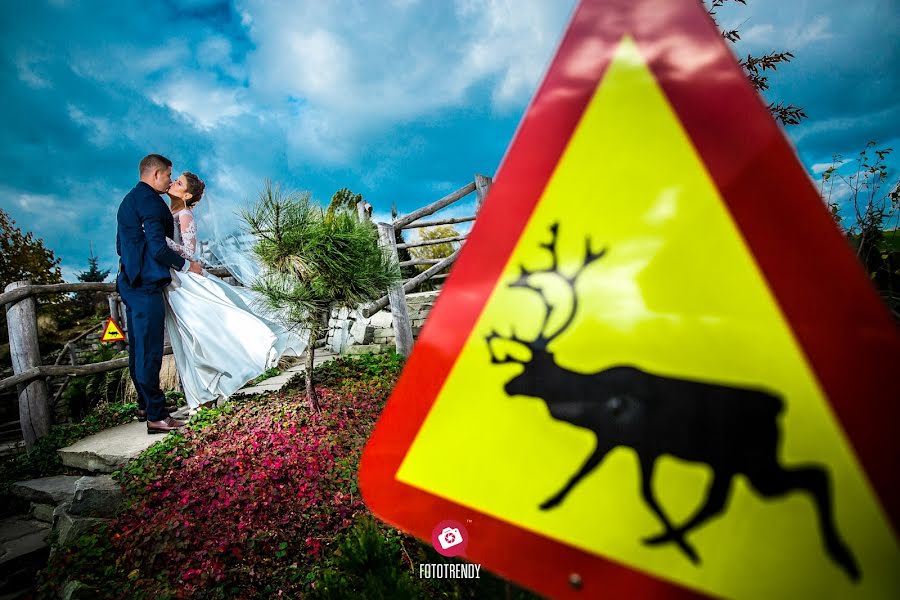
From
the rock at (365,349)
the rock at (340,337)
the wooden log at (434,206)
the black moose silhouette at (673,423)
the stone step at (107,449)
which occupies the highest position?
the wooden log at (434,206)

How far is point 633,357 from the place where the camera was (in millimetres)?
561

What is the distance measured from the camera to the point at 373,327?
7305mm

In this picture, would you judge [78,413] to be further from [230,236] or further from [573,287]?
[573,287]

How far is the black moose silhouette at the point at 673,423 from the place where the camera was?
0.46 m

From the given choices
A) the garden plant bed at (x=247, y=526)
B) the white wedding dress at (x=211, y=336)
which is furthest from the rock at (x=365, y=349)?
the garden plant bed at (x=247, y=526)

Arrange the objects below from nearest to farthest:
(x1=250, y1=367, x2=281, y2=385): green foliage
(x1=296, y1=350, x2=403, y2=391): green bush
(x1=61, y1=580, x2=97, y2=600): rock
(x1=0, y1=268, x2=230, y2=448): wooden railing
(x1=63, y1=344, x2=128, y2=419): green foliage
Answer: (x1=61, y1=580, x2=97, y2=600): rock < (x1=0, y1=268, x2=230, y2=448): wooden railing < (x1=296, y1=350, x2=403, y2=391): green bush < (x1=250, y1=367, x2=281, y2=385): green foliage < (x1=63, y1=344, x2=128, y2=419): green foliage

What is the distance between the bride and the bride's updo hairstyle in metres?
0.01

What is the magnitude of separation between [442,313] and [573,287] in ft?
0.79

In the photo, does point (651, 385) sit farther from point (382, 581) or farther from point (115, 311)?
point (115, 311)

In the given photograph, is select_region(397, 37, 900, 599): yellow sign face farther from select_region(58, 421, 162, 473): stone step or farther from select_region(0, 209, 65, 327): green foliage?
select_region(0, 209, 65, 327): green foliage

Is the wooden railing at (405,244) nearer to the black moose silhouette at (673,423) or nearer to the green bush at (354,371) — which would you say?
the green bush at (354,371)

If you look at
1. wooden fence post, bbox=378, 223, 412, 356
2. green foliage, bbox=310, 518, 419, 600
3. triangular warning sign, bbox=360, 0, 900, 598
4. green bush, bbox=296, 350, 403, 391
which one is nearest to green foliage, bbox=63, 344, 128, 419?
green bush, bbox=296, 350, 403, 391

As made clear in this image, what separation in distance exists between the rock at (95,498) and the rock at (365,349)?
13.5 feet

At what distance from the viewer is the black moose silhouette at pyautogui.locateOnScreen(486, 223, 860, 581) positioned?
0.46m
